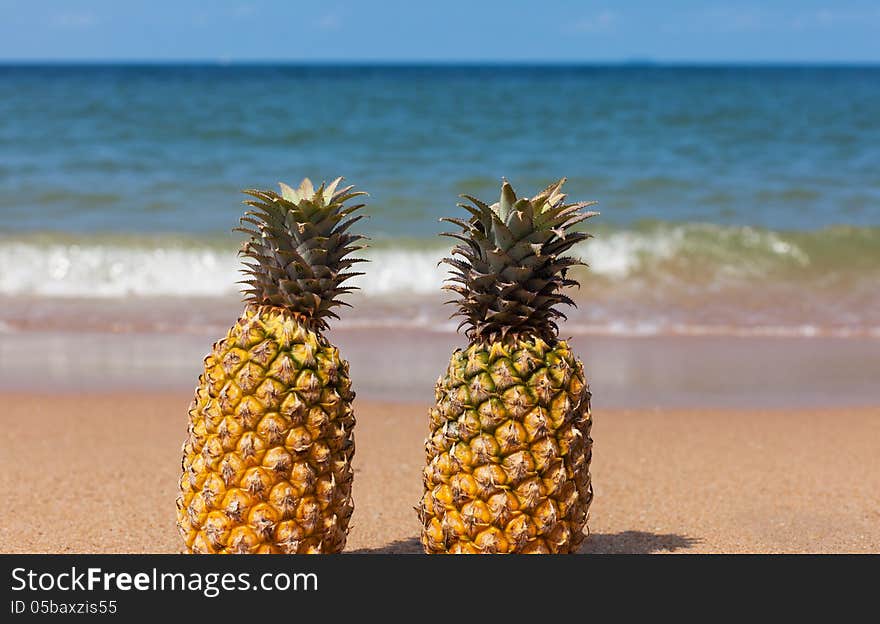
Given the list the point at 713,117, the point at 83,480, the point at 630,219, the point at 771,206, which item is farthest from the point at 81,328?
the point at 713,117

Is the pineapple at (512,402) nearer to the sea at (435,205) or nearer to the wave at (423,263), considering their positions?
the sea at (435,205)

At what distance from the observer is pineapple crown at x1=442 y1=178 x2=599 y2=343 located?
12.7 ft

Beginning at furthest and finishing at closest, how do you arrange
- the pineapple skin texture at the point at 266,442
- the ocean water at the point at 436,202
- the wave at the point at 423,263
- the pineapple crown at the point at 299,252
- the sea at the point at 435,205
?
1. the wave at the point at 423,263
2. the ocean water at the point at 436,202
3. the sea at the point at 435,205
4. the pineapple crown at the point at 299,252
5. the pineapple skin texture at the point at 266,442

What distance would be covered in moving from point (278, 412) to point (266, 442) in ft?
0.37

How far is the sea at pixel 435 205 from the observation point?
12.7 m

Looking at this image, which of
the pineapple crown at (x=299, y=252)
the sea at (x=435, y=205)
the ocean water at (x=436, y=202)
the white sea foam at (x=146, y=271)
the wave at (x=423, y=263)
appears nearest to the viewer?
the pineapple crown at (x=299, y=252)

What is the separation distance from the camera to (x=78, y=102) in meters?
38.9

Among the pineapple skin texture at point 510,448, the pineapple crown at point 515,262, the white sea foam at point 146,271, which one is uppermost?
the white sea foam at point 146,271

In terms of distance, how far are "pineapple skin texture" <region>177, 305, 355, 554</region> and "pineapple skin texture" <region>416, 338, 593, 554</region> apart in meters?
0.43

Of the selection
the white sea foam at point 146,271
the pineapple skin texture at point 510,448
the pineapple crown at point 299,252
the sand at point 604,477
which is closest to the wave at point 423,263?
the white sea foam at point 146,271

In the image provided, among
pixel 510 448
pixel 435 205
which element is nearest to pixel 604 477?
pixel 510 448

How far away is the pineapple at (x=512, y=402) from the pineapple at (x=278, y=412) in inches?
16.2

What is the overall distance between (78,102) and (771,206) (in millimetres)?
27600

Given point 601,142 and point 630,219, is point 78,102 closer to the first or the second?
point 601,142
